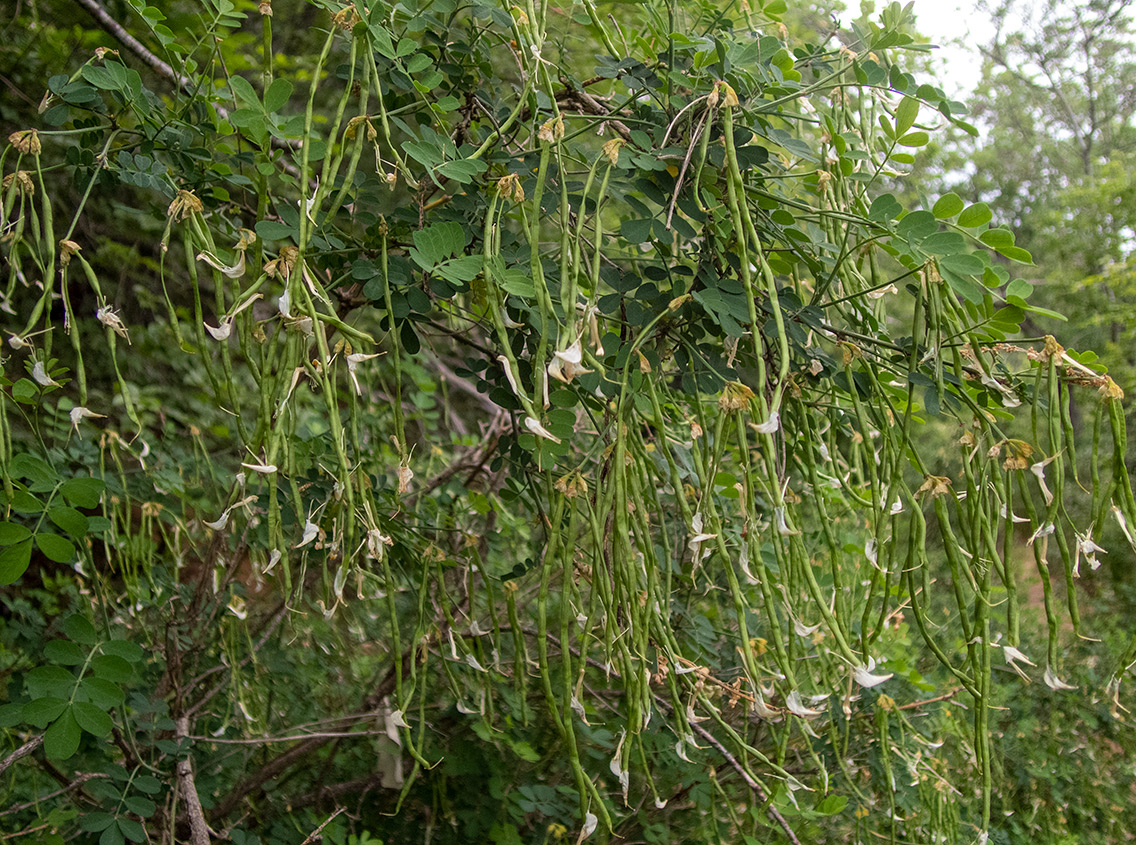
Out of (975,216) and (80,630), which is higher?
(975,216)

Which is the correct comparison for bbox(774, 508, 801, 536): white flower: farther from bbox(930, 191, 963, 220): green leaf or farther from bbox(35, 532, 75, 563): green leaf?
bbox(35, 532, 75, 563): green leaf

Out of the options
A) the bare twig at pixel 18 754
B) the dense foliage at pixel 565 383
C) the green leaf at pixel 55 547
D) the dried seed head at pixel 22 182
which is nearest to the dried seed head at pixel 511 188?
the dense foliage at pixel 565 383

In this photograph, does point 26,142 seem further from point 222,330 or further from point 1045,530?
point 1045,530

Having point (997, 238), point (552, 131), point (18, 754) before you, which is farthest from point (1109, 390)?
point (18, 754)

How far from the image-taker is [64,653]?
0.70 meters

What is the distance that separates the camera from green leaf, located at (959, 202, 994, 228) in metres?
0.62

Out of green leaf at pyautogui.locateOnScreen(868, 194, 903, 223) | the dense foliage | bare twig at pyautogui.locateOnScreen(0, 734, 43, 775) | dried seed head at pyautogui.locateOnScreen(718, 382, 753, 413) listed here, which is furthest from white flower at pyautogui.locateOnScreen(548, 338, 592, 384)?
bare twig at pyautogui.locateOnScreen(0, 734, 43, 775)

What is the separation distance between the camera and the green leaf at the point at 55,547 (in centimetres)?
63

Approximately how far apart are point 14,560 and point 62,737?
162 millimetres

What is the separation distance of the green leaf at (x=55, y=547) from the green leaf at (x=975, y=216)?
779 mm

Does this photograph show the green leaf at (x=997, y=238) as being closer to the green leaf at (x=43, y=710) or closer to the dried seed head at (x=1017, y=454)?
the dried seed head at (x=1017, y=454)

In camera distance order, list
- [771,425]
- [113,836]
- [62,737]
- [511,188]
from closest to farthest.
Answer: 1. [771,425]
2. [511,188]
3. [62,737]
4. [113,836]

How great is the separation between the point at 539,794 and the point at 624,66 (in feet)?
2.81

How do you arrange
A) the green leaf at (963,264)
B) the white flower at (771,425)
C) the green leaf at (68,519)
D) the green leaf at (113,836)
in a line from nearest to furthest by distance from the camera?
the white flower at (771,425) < the green leaf at (963,264) < the green leaf at (68,519) < the green leaf at (113,836)
